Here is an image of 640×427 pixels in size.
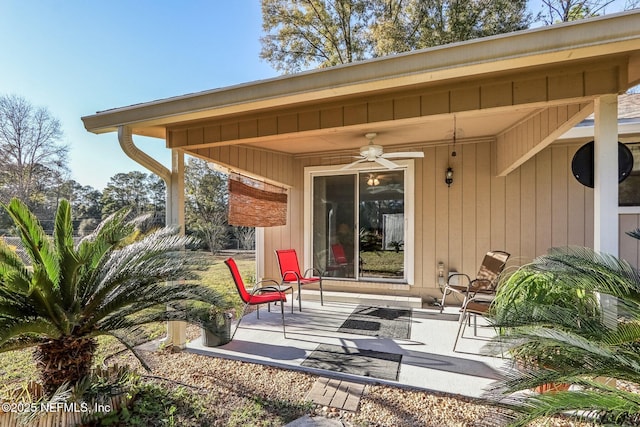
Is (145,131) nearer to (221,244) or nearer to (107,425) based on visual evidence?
(107,425)

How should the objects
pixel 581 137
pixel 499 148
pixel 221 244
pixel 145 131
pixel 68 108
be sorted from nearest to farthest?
pixel 145 131, pixel 581 137, pixel 499 148, pixel 221 244, pixel 68 108

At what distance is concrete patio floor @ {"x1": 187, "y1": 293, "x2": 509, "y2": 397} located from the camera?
2.63m

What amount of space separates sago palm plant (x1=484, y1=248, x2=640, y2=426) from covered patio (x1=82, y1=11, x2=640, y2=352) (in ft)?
2.39

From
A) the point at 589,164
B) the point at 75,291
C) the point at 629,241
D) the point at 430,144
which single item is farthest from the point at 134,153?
the point at 629,241

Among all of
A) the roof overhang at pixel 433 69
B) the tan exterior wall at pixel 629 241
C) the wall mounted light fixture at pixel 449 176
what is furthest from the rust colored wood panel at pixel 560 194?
the roof overhang at pixel 433 69

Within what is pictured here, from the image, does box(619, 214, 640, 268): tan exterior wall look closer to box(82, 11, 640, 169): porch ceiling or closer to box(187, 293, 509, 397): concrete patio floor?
box(82, 11, 640, 169): porch ceiling

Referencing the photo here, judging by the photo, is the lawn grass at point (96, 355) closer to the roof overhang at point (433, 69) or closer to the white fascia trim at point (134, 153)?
the white fascia trim at point (134, 153)

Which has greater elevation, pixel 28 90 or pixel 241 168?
pixel 28 90

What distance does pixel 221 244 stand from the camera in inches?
422

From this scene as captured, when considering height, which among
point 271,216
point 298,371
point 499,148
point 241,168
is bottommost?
point 298,371

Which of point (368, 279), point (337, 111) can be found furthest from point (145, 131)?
point (368, 279)

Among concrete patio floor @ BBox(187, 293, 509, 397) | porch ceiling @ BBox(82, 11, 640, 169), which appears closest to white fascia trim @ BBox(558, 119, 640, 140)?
porch ceiling @ BBox(82, 11, 640, 169)

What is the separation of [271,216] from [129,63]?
279 inches

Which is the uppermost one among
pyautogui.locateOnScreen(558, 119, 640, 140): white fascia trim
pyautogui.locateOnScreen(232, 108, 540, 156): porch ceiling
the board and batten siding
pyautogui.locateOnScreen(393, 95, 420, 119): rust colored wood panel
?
pyautogui.locateOnScreen(232, 108, 540, 156): porch ceiling
